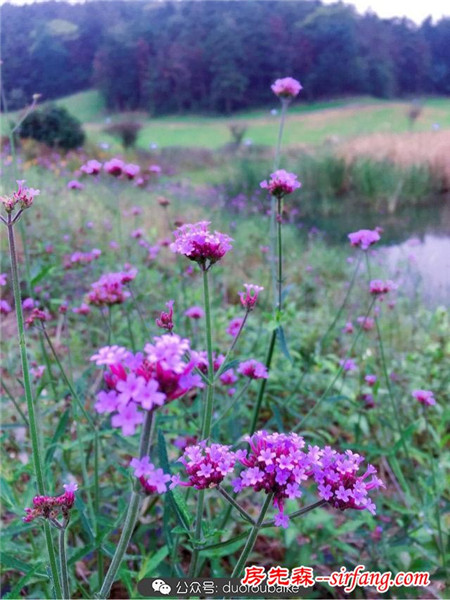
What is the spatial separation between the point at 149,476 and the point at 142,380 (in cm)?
10

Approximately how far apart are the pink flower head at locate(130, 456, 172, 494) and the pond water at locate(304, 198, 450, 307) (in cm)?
220

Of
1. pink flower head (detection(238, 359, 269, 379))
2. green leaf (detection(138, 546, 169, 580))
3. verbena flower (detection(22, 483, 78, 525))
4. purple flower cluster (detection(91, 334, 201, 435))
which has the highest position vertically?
purple flower cluster (detection(91, 334, 201, 435))

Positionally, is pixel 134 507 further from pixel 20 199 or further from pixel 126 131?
pixel 126 131

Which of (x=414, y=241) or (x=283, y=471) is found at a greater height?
(x=283, y=471)

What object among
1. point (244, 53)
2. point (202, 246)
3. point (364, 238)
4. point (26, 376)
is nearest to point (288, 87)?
point (364, 238)

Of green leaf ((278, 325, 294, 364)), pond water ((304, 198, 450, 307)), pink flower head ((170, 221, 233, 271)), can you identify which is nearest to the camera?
pink flower head ((170, 221, 233, 271))

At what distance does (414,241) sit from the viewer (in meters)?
2.86

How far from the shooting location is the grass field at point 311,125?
5.18m

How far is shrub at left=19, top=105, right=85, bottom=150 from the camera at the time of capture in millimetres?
3736

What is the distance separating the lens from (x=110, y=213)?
3.38 meters

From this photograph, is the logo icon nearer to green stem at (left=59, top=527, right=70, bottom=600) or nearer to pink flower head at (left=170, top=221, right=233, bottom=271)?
green stem at (left=59, top=527, right=70, bottom=600)

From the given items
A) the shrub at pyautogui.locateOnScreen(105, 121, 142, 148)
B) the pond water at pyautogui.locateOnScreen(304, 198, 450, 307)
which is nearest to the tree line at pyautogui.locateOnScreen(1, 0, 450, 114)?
the pond water at pyautogui.locateOnScreen(304, 198, 450, 307)

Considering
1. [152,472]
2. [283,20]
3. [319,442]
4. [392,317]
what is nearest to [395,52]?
[283,20]

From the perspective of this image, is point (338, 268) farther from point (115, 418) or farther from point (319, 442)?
point (115, 418)
